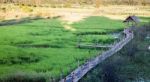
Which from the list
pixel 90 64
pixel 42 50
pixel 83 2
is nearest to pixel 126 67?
pixel 90 64

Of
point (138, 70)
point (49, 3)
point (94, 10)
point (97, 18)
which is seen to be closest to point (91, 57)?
point (138, 70)

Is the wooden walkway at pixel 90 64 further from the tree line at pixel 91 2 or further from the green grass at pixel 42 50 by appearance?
the tree line at pixel 91 2

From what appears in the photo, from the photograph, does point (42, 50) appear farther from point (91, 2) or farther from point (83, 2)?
point (91, 2)

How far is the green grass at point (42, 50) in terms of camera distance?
18.2m

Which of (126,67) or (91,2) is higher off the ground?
(126,67)

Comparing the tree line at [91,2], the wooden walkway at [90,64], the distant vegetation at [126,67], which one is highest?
the wooden walkway at [90,64]

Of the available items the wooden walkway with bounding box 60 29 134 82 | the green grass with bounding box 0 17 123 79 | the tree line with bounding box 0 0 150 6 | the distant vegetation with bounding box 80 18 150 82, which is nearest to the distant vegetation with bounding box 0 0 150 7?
the tree line with bounding box 0 0 150 6

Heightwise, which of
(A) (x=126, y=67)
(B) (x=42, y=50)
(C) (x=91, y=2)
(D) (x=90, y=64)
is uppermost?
Result: (D) (x=90, y=64)

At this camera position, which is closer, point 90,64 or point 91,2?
point 90,64

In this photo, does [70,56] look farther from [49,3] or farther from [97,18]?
[49,3]

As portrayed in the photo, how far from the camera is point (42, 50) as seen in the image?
2277 centimetres

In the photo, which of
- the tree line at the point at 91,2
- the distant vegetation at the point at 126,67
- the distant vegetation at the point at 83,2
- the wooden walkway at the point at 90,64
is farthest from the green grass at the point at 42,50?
the tree line at the point at 91,2

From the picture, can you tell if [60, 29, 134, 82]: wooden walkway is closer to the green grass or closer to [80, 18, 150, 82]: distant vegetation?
[80, 18, 150, 82]: distant vegetation

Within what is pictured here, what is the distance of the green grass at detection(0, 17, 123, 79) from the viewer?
59.7 feet
